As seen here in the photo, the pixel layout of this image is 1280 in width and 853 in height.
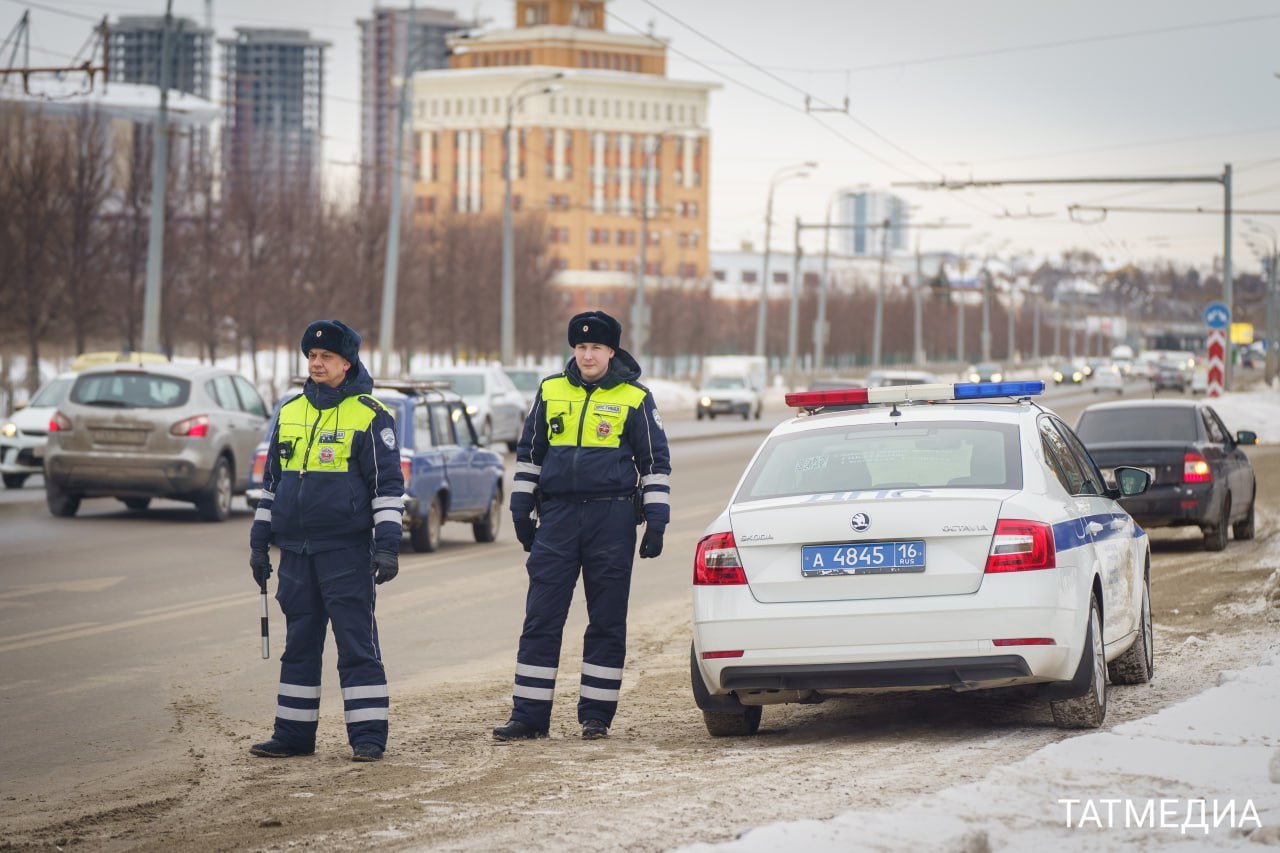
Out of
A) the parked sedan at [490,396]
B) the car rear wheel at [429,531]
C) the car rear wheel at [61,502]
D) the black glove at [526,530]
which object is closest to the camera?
the black glove at [526,530]

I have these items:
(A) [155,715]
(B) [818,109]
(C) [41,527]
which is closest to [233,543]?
(C) [41,527]

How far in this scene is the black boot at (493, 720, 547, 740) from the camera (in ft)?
27.1

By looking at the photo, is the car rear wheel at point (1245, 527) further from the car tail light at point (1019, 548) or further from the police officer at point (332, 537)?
the police officer at point (332, 537)

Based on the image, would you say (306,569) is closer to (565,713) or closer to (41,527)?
(565,713)

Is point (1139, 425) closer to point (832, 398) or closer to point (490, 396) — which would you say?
point (832, 398)

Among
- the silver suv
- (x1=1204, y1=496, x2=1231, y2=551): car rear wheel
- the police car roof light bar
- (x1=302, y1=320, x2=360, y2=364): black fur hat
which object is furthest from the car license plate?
the silver suv

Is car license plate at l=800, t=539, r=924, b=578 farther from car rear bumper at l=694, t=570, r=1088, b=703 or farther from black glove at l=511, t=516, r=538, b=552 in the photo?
black glove at l=511, t=516, r=538, b=552

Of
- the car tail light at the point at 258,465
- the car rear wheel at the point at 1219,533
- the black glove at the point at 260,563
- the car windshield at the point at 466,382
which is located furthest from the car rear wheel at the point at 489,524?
the car windshield at the point at 466,382

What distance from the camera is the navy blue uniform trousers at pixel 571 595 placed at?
8367 millimetres

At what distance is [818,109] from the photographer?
37.1 m

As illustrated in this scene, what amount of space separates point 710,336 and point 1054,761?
98889 millimetres

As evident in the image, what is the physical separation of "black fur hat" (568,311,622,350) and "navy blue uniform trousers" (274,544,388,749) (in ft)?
4.64

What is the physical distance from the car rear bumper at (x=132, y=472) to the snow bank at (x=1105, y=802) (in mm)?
14775

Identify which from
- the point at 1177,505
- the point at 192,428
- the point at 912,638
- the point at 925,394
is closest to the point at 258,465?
the point at 192,428
